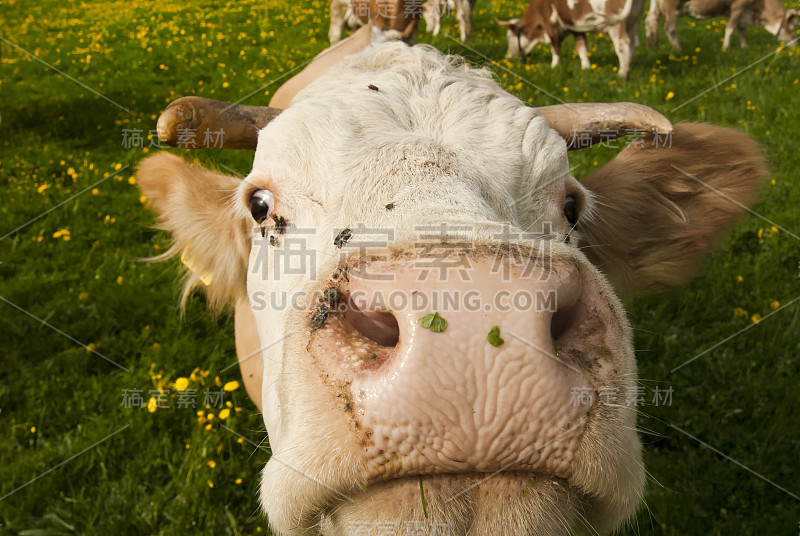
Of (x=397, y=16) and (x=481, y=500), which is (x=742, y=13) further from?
Answer: (x=481, y=500)

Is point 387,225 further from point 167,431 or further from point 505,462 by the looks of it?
point 167,431

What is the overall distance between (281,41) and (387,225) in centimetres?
1080

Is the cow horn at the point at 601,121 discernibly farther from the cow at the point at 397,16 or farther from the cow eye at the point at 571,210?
the cow at the point at 397,16

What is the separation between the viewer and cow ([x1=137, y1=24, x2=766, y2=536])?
4.58ft

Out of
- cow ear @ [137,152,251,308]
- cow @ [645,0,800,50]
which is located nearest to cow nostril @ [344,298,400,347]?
cow ear @ [137,152,251,308]

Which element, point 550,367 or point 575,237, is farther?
point 575,237

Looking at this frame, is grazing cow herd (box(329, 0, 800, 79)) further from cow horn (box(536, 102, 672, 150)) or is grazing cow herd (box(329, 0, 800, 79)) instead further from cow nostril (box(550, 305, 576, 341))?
cow nostril (box(550, 305, 576, 341))

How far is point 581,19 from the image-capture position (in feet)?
38.9

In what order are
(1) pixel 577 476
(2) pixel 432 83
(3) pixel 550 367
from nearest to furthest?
(3) pixel 550 367 < (1) pixel 577 476 < (2) pixel 432 83

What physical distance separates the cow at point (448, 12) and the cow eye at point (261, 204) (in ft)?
41.7

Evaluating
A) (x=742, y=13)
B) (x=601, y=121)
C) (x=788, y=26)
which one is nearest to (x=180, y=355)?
(x=601, y=121)

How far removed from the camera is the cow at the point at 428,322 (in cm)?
140

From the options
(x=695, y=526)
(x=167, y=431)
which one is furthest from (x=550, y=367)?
(x=167, y=431)

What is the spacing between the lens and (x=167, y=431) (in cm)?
386
